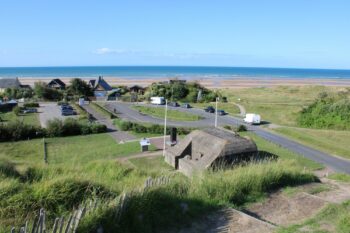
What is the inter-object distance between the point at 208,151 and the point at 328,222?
18.5 m

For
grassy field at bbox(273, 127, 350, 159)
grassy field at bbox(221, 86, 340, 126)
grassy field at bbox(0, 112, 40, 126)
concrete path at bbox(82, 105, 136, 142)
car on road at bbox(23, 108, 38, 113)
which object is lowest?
grassy field at bbox(0, 112, 40, 126)

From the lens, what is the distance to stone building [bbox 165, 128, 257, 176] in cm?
2594

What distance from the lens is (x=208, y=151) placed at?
1071 inches

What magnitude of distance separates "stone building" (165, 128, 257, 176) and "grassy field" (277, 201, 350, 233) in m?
15.4

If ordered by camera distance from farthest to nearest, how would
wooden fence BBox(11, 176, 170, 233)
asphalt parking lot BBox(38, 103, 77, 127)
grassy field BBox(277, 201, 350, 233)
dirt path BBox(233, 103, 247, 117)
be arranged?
dirt path BBox(233, 103, 247, 117) → asphalt parking lot BBox(38, 103, 77, 127) → grassy field BBox(277, 201, 350, 233) → wooden fence BBox(11, 176, 170, 233)

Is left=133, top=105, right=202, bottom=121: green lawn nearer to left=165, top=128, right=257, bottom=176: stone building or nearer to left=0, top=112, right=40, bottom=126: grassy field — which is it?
left=0, top=112, right=40, bottom=126: grassy field

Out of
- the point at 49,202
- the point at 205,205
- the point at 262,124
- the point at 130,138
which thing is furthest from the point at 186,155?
the point at 262,124

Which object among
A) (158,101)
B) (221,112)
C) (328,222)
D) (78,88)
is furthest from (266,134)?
(78,88)

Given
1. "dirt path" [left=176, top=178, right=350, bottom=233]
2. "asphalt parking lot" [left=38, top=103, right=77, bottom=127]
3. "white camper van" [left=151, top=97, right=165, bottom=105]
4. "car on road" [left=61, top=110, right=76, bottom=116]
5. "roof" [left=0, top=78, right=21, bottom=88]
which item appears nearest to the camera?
"dirt path" [left=176, top=178, right=350, bottom=233]

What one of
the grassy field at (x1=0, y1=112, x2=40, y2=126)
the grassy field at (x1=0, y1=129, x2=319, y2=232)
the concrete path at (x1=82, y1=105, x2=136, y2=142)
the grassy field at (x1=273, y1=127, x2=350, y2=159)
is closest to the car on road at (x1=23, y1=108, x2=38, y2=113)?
the grassy field at (x1=0, y1=112, x2=40, y2=126)

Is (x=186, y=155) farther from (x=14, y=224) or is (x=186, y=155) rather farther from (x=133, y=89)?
(x=133, y=89)

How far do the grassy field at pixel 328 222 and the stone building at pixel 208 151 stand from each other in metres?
15.4

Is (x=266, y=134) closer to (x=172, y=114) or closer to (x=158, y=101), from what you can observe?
(x=172, y=114)

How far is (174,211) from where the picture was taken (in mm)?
8500
